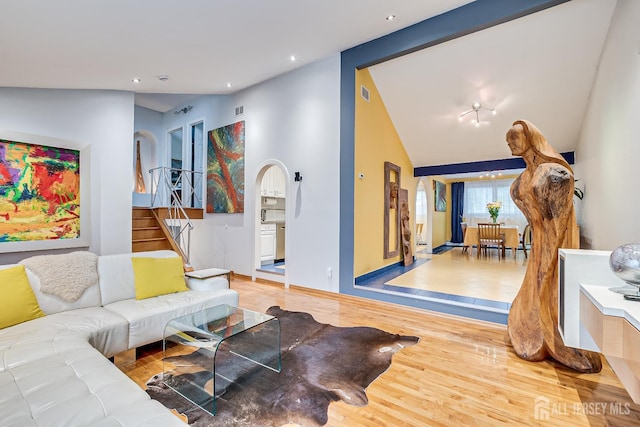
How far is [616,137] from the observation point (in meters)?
2.89

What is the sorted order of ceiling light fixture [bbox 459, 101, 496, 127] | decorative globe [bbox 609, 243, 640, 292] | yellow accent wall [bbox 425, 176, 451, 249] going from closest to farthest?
decorative globe [bbox 609, 243, 640, 292] → ceiling light fixture [bbox 459, 101, 496, 127] → yellow accent wall [bbox 425, 176, 451, 249]

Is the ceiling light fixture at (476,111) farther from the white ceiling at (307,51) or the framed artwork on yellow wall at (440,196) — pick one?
the framed artwork on yellow wall at (440,196)

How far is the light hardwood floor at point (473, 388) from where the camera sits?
1761 mm

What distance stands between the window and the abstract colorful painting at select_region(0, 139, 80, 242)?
35.1ft

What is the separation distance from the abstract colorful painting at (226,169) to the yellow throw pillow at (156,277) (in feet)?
8.61

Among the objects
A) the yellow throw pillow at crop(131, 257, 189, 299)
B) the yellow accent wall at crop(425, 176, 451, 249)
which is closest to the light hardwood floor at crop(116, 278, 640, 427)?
the yellow throw pillow at crop(131, 257, 189, 299)

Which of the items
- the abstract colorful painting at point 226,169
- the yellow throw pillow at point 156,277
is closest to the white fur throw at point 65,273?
the yellow throw pillow at point 156,277

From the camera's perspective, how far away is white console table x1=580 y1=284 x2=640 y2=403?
1225 mm

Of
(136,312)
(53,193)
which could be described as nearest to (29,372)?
(136,312)

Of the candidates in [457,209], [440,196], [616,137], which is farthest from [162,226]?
[457,209]

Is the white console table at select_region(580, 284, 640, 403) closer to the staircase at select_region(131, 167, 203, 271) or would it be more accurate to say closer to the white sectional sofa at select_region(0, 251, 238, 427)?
the white sectional sofa at select_region(0, 251, 238, 427)

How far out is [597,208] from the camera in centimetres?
375

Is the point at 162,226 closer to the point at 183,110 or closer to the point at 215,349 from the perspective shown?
the point at 183,110

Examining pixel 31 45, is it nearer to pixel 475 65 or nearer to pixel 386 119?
pixel 386 119
